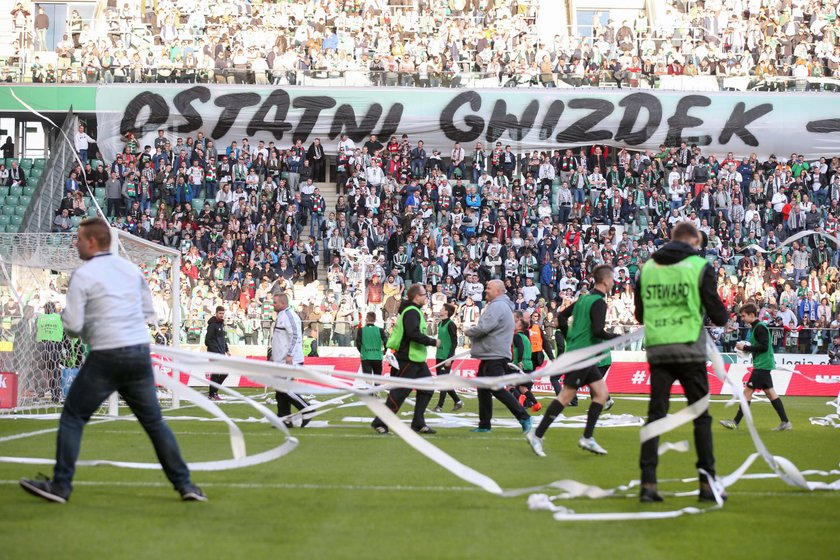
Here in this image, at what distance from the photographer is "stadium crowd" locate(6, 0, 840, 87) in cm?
3881

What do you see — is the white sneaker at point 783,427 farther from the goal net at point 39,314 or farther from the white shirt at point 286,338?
the goal net at point 39,314

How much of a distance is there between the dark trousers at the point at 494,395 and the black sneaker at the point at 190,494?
5531mm

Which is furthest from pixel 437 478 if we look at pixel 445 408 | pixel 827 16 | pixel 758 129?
pixel 827 16

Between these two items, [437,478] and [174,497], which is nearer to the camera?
[174,497]

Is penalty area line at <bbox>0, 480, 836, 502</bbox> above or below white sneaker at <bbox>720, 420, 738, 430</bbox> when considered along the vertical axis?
above

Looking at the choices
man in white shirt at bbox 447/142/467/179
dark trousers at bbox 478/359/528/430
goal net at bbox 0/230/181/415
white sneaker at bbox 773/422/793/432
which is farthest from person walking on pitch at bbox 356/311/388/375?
man in white shirt at bbox 447/142/467/179

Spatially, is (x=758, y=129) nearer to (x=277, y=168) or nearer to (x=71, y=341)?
(x=277, y=168)

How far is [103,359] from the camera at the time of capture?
8.27 meters

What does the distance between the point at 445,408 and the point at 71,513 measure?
13.7 m

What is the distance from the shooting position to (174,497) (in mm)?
8758

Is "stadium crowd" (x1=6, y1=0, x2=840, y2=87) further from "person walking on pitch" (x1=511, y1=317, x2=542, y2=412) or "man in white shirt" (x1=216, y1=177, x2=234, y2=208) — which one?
"person walking on pitch" (x1=511, y1=317, x2=542, y2=412)

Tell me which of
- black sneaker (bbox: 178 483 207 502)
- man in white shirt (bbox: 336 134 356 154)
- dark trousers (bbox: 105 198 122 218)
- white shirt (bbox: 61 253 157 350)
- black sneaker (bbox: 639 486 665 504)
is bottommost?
black sneaker (bbox: 639 486 665 504)

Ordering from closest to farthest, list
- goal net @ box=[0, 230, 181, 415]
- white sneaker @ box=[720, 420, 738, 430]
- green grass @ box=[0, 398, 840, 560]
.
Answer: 1. green grass @ box=[0, 398, 840, 560]
2. white sneaker @ box=[720, 420, 738, 430]
3. goal net @ box=[0, 230, 181, 415]

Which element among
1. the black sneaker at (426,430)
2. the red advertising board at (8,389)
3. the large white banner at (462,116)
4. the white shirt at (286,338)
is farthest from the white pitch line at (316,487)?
the large white banner at (462,116)
